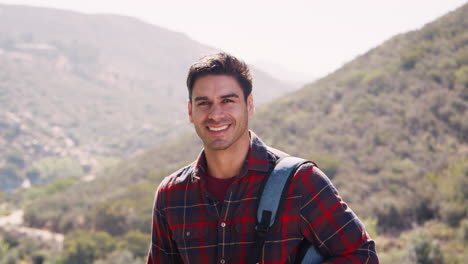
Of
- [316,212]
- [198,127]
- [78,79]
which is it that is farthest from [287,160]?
[78,79]

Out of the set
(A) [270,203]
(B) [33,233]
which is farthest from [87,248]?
(A) [270,203]

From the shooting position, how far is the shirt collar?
1.97m

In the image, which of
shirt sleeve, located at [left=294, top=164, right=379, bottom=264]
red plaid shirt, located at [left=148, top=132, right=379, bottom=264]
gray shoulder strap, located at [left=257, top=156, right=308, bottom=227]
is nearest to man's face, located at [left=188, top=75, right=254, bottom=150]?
red plaid shirt, located at [left=148, top=132, right=379, bottom=264]

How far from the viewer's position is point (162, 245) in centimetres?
215

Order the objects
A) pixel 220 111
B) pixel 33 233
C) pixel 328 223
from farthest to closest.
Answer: pixel 33 233 → pixel 220 111 → pixel 328 223

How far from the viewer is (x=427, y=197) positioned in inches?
576

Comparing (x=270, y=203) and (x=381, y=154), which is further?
(x=381, y=154)

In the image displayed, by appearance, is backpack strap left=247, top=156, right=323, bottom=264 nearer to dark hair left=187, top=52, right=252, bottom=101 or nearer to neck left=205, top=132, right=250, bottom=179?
neck left=205, top=132, right=250, bottom=179

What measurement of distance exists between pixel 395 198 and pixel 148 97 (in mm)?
97571

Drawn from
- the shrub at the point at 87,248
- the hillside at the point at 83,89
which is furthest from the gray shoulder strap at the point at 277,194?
the hillside at the point at 83,89

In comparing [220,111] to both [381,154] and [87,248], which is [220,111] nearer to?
[381,154]

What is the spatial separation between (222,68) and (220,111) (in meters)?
0.21

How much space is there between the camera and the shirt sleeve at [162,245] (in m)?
2.15

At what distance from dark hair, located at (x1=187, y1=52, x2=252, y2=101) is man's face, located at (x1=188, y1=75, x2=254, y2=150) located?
0.02m
